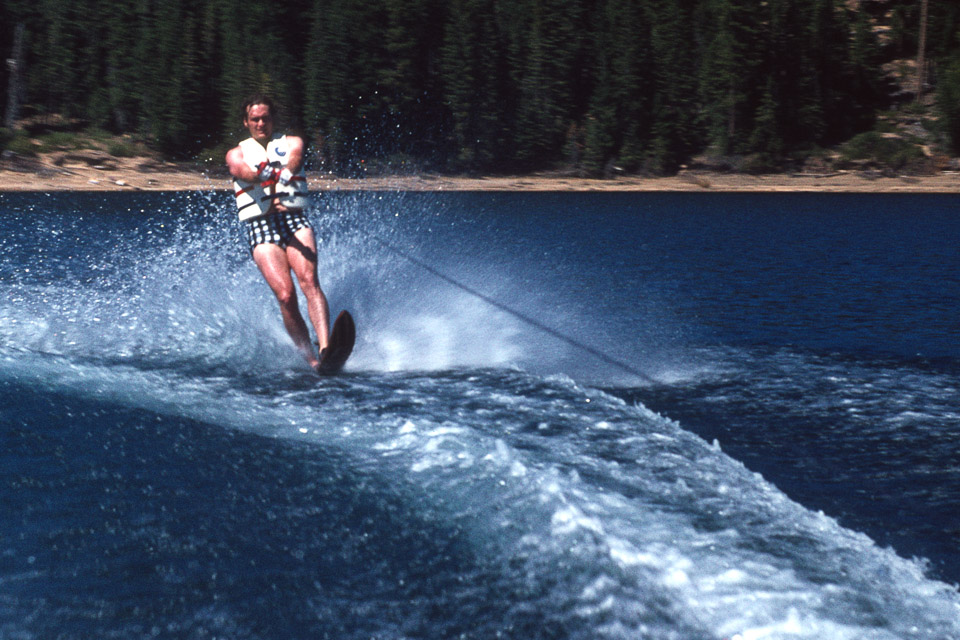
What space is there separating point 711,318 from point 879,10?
45.7 m

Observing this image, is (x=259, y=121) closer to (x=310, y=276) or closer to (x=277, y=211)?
(x=277, y=211)

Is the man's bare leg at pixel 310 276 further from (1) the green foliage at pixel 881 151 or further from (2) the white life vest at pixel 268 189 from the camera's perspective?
(1) the green foliage at pixel 881 151

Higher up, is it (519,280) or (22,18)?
(22,18)

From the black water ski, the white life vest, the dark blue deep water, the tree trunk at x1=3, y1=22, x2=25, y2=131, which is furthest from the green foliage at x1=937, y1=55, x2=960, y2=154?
the black water ski

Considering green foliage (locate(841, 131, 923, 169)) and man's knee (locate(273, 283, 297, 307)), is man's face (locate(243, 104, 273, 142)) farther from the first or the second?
green foliage (locate(841, 131, 923, 169))

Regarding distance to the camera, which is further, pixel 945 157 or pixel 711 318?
pixel 945 157

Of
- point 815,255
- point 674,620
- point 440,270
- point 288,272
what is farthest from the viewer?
point 815,255

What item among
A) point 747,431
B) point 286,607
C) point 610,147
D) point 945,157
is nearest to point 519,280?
point 747,431

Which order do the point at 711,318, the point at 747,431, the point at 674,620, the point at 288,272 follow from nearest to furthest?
the point at 674,620
the point at 747,431
the point at 288,272
the point at 711,318

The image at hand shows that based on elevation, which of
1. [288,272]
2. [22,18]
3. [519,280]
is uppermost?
[22,18]

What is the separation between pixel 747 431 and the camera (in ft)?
17.1

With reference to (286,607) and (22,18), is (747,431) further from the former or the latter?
(22,18)

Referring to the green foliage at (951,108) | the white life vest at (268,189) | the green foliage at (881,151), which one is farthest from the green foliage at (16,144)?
the green foliage at (951,108)

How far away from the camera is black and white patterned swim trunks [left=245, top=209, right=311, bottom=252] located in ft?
21.0
